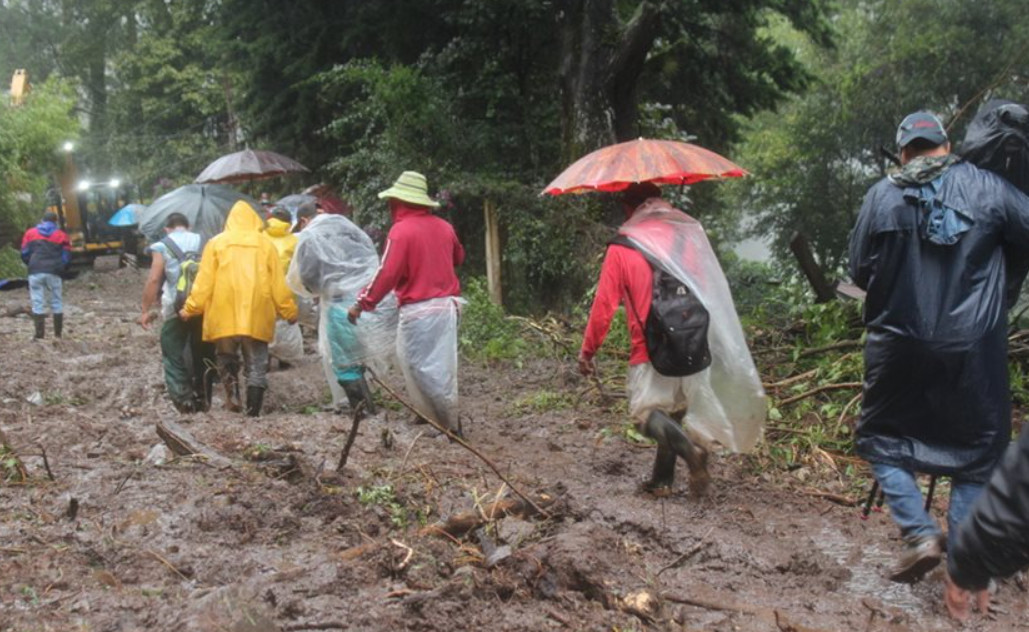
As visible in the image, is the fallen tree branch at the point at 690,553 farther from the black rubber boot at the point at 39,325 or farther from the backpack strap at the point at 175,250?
the black rubber boot at the point at 39,325

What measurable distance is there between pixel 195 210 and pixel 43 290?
4869 mm

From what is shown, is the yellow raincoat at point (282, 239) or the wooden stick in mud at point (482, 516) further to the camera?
the yellow raincoat at point (282, 239)

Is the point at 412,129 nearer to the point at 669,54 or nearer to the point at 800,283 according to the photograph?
the point at 669,54

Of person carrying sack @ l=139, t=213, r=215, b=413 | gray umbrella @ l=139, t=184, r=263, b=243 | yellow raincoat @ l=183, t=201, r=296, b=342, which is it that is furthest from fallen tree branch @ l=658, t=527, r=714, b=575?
gray umbrella @ l=139, t=184, r=263, b=243

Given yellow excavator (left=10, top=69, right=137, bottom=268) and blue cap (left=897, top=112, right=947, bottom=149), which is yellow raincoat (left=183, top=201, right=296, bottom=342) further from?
yellow excavator (left=10, top=69, right=137, bottom=268)

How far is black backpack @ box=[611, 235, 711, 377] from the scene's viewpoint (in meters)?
5.04

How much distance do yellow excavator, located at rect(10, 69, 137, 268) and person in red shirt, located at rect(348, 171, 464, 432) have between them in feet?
67.8

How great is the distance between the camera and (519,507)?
4883 mm

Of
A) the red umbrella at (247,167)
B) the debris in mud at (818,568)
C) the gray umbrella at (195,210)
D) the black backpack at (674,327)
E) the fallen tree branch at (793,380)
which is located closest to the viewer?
the debris in mud at (818,568)

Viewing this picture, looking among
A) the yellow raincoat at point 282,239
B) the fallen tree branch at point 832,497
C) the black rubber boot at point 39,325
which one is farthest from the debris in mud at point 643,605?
the black rubber boot at point 39,325

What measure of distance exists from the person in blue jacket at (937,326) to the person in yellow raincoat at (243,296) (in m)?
4.98

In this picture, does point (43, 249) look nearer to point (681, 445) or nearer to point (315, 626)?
point (681, 445)

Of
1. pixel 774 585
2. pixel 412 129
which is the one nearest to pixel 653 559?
pixel 774 585

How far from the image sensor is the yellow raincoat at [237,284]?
752 centimetres
